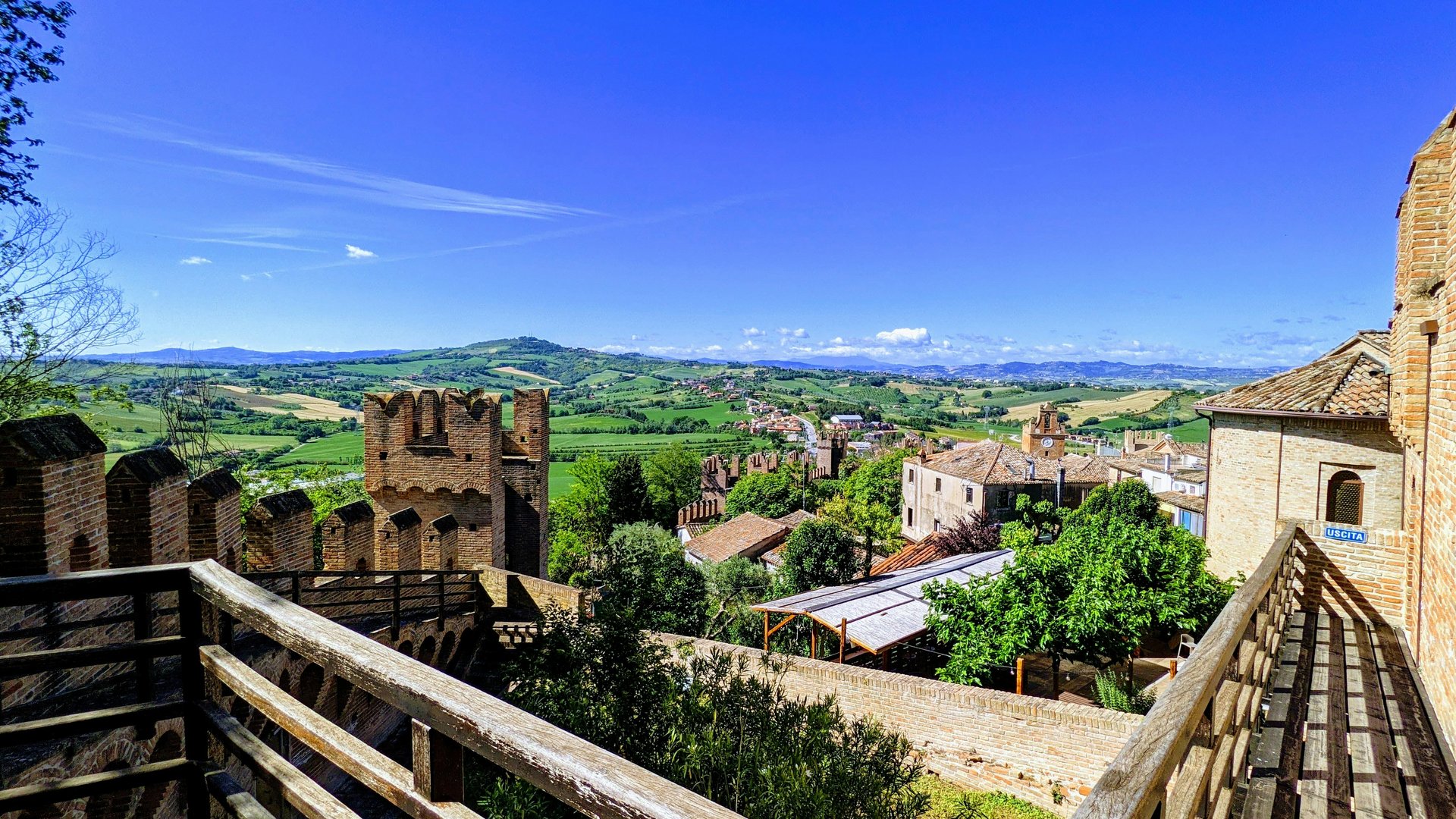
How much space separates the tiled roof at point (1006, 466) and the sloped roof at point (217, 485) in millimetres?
39252

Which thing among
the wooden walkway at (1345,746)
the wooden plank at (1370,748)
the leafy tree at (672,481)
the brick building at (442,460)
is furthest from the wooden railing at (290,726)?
the leafy tree at (672,481)

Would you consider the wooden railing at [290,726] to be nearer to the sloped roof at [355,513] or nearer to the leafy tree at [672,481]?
the sloped roof at [355,513]

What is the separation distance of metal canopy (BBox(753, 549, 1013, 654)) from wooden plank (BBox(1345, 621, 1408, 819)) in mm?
9087

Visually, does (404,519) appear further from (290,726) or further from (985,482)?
(985,482)

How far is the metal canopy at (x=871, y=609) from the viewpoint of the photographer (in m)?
14.0

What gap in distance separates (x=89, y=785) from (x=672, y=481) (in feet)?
222

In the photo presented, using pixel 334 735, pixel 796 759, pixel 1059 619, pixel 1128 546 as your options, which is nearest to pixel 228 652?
pixel 334 735

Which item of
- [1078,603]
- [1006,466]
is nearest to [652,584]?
[1078,603]

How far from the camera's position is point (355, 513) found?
9.08 meters

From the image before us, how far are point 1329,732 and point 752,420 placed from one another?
139287mm

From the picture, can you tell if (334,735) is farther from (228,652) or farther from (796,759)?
(796,759)

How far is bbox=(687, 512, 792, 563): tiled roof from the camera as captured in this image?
38344 mm

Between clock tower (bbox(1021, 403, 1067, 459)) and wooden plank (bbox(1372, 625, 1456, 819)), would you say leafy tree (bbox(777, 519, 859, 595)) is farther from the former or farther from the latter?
clock tower (bbox(1021, 403, 1067, 459))

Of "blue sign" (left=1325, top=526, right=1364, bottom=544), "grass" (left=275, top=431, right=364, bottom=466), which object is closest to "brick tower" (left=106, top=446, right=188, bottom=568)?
"blue sign" (left=1325, top=526, right=1364, bottom=544)
